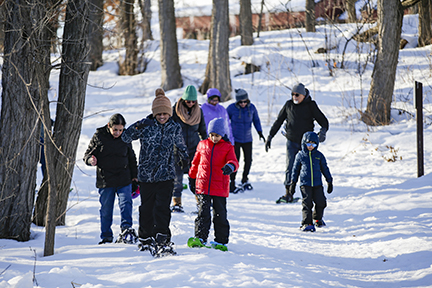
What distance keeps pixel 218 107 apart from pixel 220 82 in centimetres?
649

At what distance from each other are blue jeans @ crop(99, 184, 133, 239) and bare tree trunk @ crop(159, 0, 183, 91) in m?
10.9

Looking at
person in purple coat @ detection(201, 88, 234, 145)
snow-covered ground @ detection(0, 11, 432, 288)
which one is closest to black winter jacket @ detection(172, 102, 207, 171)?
person in purple coat @ detection(201, 88, 234, 145)

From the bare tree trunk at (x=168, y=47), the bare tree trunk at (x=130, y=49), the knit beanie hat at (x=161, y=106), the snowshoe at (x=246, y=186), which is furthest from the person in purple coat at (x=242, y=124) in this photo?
the bare tree trunk at (x=130, y=49)

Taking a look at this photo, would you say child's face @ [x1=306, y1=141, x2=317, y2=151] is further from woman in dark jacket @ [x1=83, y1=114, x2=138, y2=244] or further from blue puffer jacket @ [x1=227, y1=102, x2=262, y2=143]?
woman in dark jacket @ [x1=83, y1=114, x2=138, y2=244]

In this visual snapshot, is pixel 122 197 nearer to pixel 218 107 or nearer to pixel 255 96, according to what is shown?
pixel 218 107

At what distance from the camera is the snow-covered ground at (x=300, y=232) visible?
12.0 feet

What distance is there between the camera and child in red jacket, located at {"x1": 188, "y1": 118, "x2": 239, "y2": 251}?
479 cm

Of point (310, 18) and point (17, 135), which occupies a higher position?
point (310, 18)

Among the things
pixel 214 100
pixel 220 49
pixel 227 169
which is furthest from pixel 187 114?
pixel 220 49

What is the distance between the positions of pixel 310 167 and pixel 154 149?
2.54 meters

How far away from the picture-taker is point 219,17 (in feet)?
44.8

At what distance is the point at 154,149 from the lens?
15.0 ft

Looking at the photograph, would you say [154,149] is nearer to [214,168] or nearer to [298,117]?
[214,168]

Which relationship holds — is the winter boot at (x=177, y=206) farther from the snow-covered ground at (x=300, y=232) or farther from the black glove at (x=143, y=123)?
the black glove at (x=143, y=123)
